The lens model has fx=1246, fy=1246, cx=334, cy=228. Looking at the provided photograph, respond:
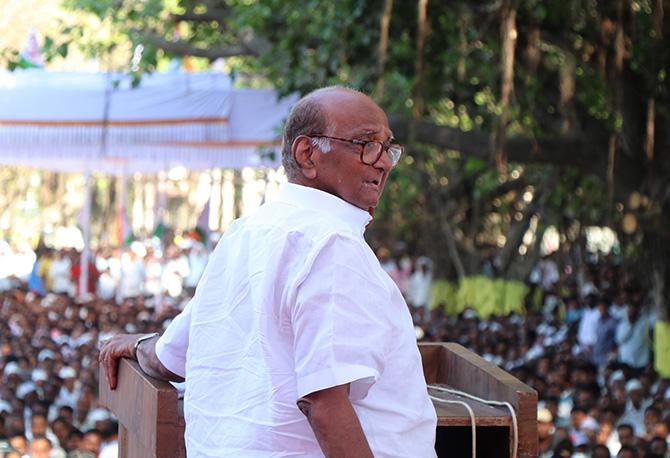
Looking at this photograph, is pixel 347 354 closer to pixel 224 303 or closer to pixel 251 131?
pixel 224 303

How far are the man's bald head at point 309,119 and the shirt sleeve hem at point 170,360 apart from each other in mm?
419

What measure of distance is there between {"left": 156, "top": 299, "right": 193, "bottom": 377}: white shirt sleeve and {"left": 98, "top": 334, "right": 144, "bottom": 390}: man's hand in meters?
0.23

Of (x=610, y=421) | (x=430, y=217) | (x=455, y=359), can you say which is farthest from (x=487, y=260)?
(x=455, y=359)

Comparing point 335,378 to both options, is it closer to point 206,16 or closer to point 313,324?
point 313,324

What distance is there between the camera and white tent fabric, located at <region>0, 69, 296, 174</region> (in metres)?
13.8

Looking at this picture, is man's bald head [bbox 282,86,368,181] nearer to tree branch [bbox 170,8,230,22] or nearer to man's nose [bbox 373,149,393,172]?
man's nose [bbox 373,149,393,172]

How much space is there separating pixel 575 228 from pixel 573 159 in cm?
779

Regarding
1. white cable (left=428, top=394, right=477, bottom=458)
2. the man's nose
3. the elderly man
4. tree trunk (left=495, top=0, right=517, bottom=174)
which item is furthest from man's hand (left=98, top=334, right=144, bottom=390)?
tree trunk (left=495, top=0, right=517, bottom=174)

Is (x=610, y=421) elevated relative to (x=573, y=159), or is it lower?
lower

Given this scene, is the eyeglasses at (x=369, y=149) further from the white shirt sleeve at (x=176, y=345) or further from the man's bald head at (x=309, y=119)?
the white shirt sleeve at (x=176, y=345)

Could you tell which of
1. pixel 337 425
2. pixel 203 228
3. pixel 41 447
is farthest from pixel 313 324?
pixel 203 228

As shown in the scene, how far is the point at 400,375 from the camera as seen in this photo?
197 cm

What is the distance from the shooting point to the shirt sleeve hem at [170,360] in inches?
89.4

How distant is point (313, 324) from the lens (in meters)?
1.87
